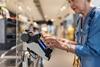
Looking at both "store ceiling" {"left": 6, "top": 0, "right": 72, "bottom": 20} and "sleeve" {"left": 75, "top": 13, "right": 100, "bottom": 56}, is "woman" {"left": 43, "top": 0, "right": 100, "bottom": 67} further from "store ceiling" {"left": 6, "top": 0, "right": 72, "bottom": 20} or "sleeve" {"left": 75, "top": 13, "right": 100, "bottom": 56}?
"store ceiling" {"left": 6, "top": 0, "right": 72, "bottom": 20}

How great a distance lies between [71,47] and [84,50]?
100mm

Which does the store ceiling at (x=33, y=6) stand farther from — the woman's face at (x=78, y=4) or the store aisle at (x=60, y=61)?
the woman's face at (x=78, y=4)

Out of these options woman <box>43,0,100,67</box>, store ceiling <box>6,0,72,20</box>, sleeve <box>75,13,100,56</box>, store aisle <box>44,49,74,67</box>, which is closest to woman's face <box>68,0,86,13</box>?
woman <box>43,0,100,67</box>

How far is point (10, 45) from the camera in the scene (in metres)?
3.21

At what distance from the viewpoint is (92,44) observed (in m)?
1.96

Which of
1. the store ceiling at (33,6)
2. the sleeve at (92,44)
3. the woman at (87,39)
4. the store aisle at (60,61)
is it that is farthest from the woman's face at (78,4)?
the store aisle at (60,61)

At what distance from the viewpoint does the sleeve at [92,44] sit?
195 cm

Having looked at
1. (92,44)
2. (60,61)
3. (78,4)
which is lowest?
(60,61)

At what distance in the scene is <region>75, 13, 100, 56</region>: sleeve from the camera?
6.41ft

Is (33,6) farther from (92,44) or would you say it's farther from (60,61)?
(92,44)

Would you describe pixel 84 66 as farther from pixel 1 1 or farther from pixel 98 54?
pixel 1 1

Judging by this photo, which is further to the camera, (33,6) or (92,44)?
(33,6)

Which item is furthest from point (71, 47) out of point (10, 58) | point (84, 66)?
point (10, 58)

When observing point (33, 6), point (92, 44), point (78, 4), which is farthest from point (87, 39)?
point (33, 6)
